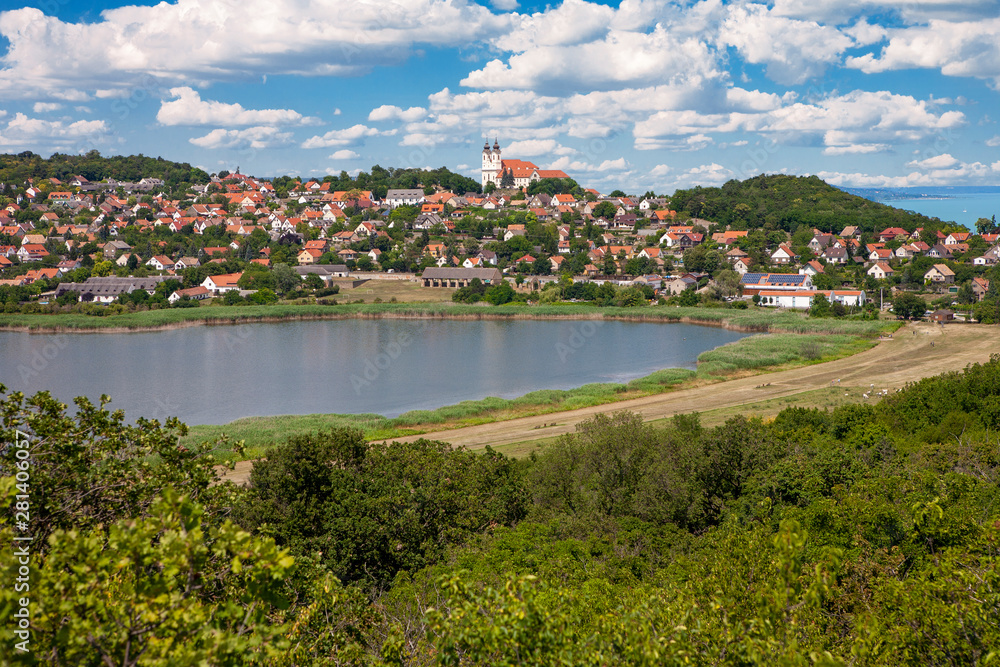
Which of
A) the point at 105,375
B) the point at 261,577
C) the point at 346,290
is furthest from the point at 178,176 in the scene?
the point at 261,577

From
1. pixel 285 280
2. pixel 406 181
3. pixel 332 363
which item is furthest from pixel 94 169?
pixel 332 363

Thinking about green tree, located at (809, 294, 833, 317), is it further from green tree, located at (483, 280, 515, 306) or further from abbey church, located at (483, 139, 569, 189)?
abbey church, located at (483, 139, 569, 189)

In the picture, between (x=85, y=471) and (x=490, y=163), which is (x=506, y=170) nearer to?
(x=490, y=163)

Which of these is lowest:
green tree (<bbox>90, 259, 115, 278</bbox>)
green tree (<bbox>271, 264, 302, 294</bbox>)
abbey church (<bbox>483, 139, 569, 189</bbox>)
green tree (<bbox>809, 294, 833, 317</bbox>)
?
green tree (<bbox>809, 294, 833, 317</bbox>)

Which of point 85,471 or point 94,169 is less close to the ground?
point 94,169

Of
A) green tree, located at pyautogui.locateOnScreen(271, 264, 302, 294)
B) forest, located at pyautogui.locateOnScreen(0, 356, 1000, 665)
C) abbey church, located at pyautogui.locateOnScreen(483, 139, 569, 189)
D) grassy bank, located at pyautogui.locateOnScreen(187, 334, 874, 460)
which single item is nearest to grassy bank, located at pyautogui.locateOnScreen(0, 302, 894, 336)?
green tree, located at pyautogui.locateOnScreen(271, 264, 302, 294)

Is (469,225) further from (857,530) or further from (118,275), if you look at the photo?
(857,530)

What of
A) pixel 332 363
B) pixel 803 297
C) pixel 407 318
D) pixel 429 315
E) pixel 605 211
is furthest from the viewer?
Answer: pixel 605 211
